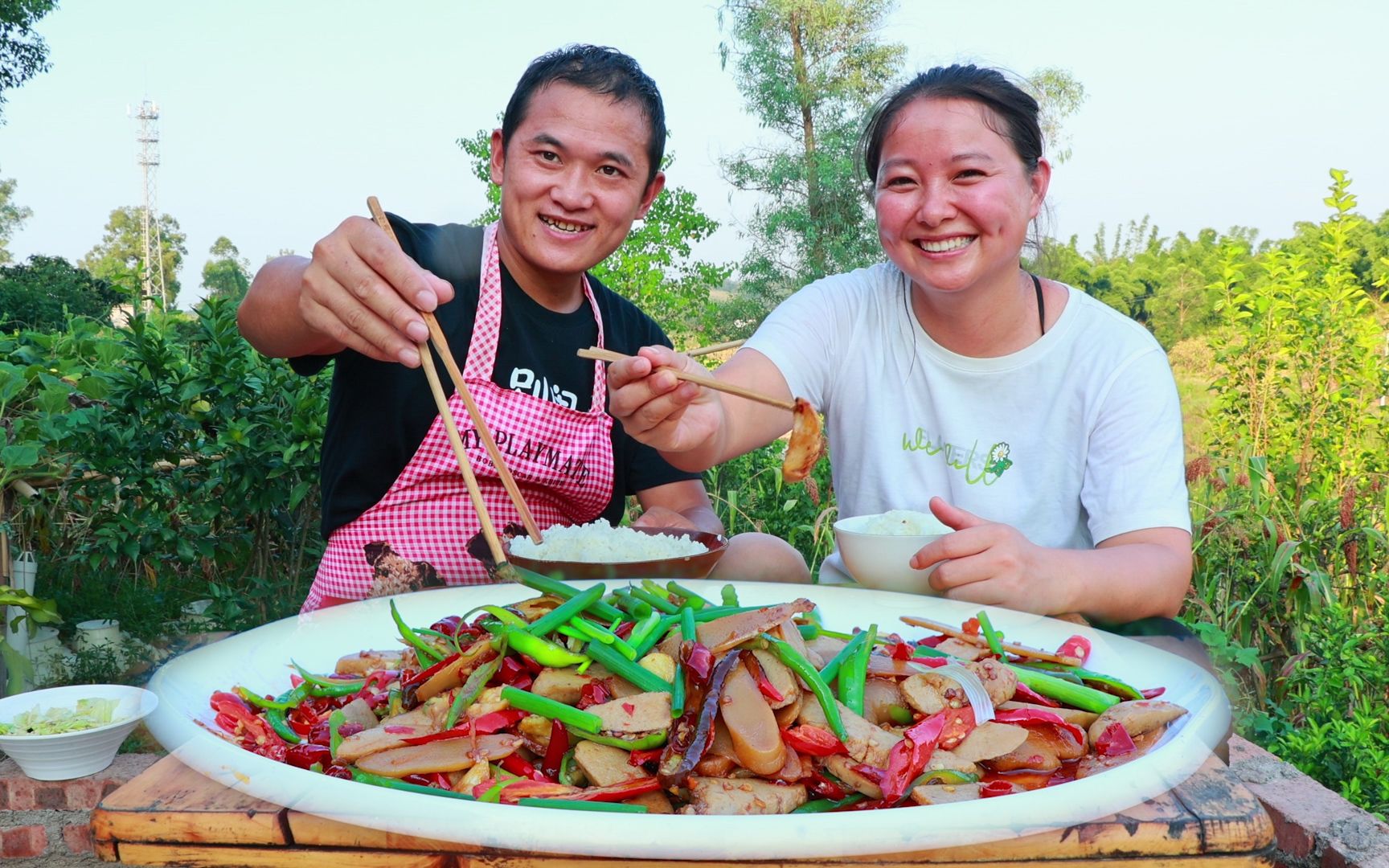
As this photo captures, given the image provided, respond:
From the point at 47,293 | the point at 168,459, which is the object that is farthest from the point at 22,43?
the point at 168,459

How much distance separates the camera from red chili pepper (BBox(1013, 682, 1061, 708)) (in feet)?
3.86

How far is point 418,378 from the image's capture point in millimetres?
2545

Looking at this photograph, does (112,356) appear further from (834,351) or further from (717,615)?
(717,615)

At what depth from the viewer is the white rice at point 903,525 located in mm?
1801

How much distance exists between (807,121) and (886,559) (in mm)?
18518

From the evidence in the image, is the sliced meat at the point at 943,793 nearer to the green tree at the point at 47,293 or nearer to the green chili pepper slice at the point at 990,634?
the green chili pepper slice at the point at 990,634

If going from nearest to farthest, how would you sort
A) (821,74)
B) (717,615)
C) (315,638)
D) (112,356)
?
(717,615) < (315,638) < (112,356) < (821,74)

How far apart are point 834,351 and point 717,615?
4.60 ft

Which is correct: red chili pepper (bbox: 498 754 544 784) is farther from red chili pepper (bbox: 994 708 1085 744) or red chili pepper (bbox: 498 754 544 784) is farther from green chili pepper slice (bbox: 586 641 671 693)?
red chili pepper (bbox: 994 708 1085 744)

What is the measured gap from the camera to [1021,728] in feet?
3.54

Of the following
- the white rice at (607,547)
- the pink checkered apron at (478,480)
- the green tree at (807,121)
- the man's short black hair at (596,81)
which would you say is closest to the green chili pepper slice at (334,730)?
the white rice at (607,547)

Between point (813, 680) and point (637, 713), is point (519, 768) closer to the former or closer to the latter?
point (637, 713)

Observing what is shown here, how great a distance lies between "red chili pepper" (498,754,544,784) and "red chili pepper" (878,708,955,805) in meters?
0.32

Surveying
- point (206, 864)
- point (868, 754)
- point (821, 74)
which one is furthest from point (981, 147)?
point (821, 74)
